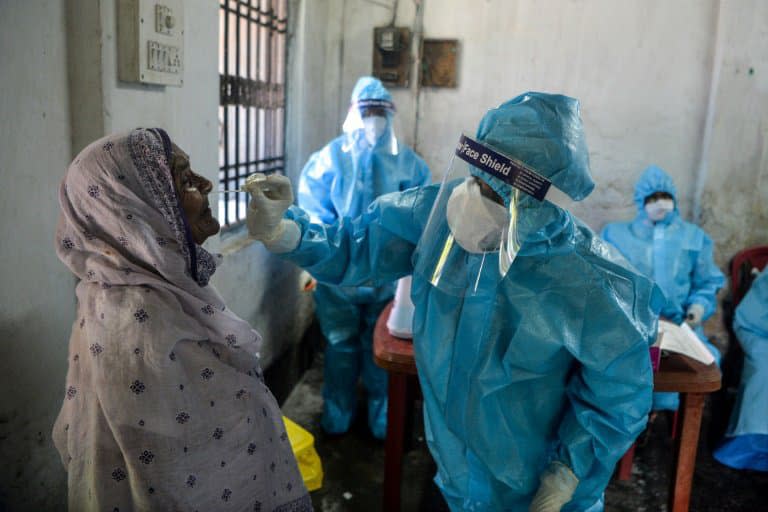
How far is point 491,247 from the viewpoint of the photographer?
1.28 m

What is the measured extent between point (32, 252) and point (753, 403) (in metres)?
2.76

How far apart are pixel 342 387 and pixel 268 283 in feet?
1.86

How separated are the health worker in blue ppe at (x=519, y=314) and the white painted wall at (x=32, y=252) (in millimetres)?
409

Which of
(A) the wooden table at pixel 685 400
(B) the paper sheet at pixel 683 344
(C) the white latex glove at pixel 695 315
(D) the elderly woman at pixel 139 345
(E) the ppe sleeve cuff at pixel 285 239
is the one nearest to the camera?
(D) the elderly woman at pixel 139 345

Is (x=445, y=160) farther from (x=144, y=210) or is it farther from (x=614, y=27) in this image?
(x=144, y=210)

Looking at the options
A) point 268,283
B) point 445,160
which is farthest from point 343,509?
point 445,160

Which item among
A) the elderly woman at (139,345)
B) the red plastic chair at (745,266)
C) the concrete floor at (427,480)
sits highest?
the elderly woman at (139,345)

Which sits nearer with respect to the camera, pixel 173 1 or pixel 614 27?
pixel 173 1

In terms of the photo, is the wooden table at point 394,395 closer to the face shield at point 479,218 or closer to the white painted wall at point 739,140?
the face shield at point 479,218

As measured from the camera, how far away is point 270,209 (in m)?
1.30

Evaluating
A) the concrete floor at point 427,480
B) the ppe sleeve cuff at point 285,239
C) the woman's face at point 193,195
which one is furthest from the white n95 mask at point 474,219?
the concrete floor at point 427,480

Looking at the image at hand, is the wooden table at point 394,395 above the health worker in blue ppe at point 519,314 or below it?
below

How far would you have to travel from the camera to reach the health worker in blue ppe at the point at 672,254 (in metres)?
2.99

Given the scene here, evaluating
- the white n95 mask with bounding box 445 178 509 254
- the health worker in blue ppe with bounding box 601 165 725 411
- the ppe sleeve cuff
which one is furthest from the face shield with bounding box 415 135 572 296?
the health worker in blue ppe with bounding box 601 165 725 411
